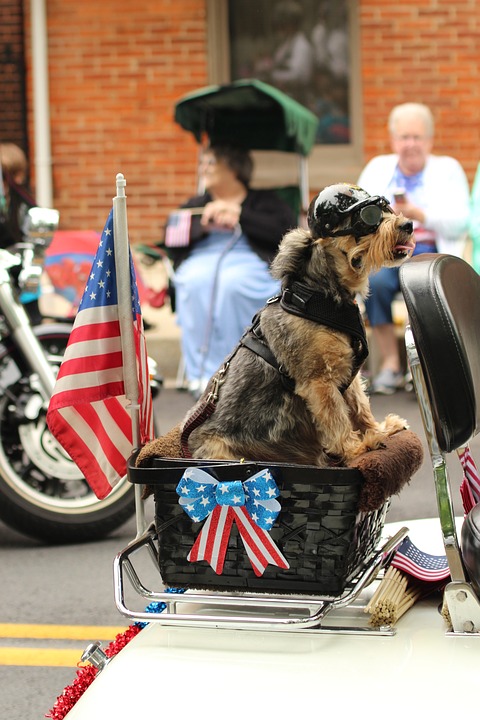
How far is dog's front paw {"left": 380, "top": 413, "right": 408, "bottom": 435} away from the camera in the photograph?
2.42m

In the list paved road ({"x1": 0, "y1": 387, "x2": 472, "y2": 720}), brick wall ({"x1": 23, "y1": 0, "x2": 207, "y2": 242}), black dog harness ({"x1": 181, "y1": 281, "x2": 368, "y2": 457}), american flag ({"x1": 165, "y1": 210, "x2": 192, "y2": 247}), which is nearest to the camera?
black dog harness ({"x1": 181, "y1": 281, "x2": 368, "y2": 457})

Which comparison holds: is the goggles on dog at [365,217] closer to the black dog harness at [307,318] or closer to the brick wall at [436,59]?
the black dog harness at [307,318]

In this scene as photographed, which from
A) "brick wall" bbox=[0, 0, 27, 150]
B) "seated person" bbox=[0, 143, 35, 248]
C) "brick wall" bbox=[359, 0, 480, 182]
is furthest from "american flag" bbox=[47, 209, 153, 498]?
"brick wall" bbox=[0, 0, 27, 150]

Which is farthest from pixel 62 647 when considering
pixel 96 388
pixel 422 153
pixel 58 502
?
pixel 422 153

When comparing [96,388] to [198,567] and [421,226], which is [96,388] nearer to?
[198,567]

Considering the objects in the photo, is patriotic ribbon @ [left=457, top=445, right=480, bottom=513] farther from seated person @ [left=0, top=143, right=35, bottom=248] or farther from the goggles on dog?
seated person @ [left=0, top=143, right=35, bottom=248]

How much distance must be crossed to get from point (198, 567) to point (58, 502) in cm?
287

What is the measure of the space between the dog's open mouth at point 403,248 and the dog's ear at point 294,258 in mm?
208

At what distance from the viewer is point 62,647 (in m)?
3.93

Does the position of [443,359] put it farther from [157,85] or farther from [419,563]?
[157,85]

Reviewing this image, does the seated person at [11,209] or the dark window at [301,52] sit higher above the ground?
the dark window at [301,52]

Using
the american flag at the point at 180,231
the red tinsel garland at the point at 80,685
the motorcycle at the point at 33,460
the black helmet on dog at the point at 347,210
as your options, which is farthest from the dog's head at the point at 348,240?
the american flag at the point at 180,231

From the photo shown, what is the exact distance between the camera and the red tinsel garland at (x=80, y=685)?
212 cm

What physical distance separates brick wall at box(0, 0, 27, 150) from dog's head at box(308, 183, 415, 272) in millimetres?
9365
